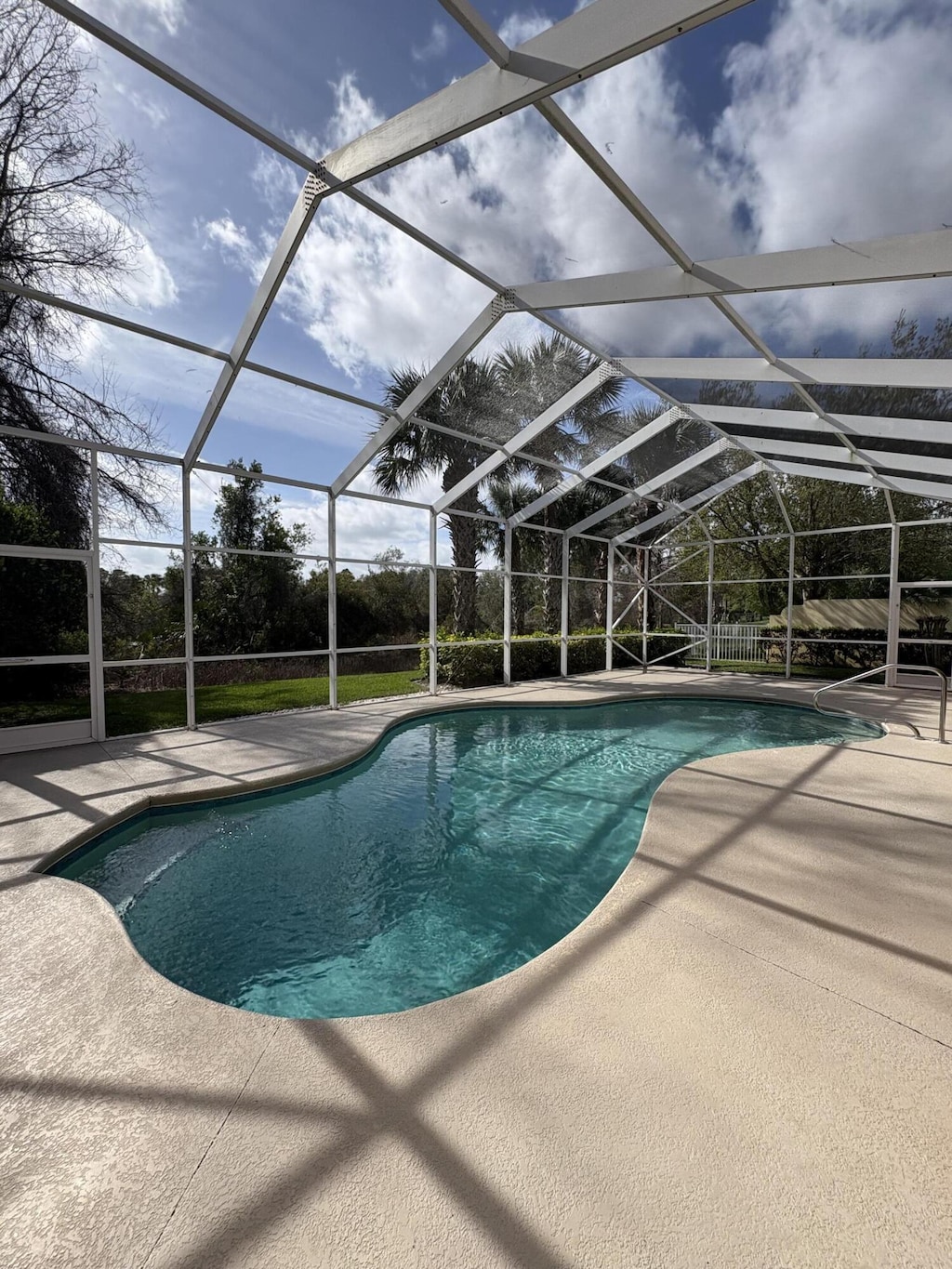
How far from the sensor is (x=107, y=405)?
27.0ft

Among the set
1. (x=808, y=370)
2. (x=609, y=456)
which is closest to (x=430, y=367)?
(x=609, y=456)

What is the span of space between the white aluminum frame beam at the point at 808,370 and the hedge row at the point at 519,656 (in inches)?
217

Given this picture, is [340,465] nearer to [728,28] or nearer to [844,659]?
[728,28]

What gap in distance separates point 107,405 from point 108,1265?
9.48 metres

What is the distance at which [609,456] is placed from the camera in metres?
9.38

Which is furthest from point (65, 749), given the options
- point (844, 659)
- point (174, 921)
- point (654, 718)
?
point (844, 659)

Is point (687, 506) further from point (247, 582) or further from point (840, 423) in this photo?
point (247, 582)

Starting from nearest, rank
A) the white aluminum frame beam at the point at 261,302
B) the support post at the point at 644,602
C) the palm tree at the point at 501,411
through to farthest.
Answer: the white aluminum frame beam at the point at 261,302 < the palm tree at the point at 501,411 < the support post at the point at 644,602

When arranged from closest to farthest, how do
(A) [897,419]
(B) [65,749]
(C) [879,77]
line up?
(C) [879,77]
(B) [65,749]
(A) [897,419]

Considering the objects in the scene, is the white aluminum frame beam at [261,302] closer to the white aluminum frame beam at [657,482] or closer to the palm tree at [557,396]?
the palm tree at [557,396]

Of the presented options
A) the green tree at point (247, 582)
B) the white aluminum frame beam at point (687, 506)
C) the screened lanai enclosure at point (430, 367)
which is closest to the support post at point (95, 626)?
the screened lanai enclosure at point (430, 367)

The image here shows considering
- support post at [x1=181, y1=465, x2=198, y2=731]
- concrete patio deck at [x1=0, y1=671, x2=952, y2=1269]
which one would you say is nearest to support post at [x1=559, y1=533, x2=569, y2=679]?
support post at [x1=181, y1=465, x2=198, y2=731]

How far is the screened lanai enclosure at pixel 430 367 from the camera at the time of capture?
3.42 m

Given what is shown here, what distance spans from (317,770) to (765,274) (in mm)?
5434
